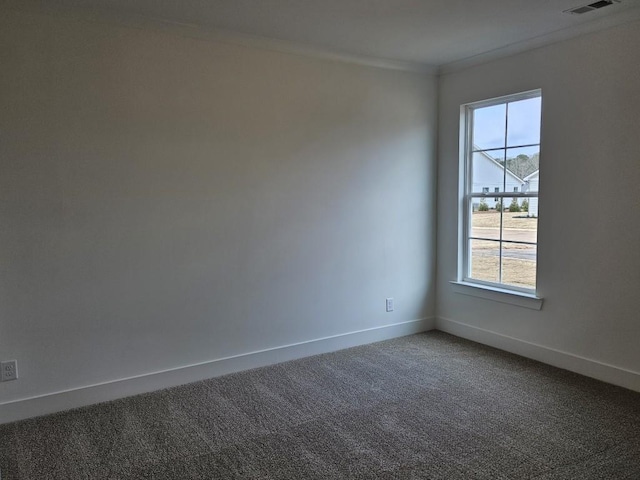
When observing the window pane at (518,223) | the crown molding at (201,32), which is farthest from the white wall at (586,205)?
the crown molding at (201,32)

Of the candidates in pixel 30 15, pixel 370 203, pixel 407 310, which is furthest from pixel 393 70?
pixel 30 15

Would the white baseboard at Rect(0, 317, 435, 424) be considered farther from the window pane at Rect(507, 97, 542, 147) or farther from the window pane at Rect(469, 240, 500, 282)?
the window pane at Rect(507, 97, 542, 147)

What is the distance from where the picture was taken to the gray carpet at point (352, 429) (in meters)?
2.37

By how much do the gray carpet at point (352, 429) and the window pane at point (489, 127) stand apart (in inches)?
74.6

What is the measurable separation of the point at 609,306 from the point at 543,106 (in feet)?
5.09

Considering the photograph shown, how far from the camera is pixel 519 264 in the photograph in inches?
158

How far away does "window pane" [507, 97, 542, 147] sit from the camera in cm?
381

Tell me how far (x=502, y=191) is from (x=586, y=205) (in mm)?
771

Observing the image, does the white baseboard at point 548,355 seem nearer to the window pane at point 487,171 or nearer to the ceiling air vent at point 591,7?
the window pane at point 487,171

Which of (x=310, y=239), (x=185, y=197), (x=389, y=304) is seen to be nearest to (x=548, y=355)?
(x=389, y=304)

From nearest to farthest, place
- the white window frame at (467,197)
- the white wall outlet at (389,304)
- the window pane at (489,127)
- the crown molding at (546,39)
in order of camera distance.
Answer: the crown molding at (546,39) < the window pane at (489,127) < the white window frame at (467,197) < the white wall outlet at (389,304)

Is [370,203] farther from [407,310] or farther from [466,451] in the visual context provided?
[466,451]

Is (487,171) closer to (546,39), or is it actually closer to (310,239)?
(546,39)

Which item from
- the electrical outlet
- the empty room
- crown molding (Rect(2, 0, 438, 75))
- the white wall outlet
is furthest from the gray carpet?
crown molding (Rect(2, 0, 438, 75))
